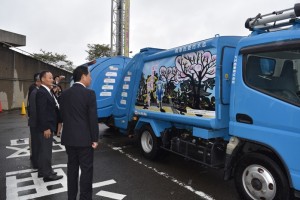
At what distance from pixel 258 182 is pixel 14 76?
689 inches

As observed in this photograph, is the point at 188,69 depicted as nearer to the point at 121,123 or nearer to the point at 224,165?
the point at 224,165

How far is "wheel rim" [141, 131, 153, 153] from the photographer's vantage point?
19.1 ft

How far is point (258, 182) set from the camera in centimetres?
340

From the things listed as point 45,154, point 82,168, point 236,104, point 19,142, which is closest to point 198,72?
point 236,104

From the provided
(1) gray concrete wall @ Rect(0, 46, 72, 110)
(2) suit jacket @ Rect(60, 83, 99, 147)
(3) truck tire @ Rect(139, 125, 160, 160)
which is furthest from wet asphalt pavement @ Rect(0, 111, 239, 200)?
(1) gray concrete wall @ Rect(0, 46, 72, 110)

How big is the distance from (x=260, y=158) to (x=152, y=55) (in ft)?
10.4

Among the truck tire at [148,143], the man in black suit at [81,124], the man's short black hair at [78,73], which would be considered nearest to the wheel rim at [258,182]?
the man in black suit at [81,124]

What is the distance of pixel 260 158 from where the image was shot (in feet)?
11.0

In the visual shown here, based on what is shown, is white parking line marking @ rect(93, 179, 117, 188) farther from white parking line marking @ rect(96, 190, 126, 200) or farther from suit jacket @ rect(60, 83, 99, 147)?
suit jacket @ rect(60, 83, 99, 147)

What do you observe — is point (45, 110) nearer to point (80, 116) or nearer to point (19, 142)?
point (80, 116)

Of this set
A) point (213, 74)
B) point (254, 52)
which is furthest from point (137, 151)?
point (254, 52)

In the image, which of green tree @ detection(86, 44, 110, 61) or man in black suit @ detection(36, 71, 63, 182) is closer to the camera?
man in black suit @ detection(36, 71, 63, 182)

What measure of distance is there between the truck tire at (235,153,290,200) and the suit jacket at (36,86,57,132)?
2.92 meters

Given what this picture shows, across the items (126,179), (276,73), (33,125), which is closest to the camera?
(276,73)
